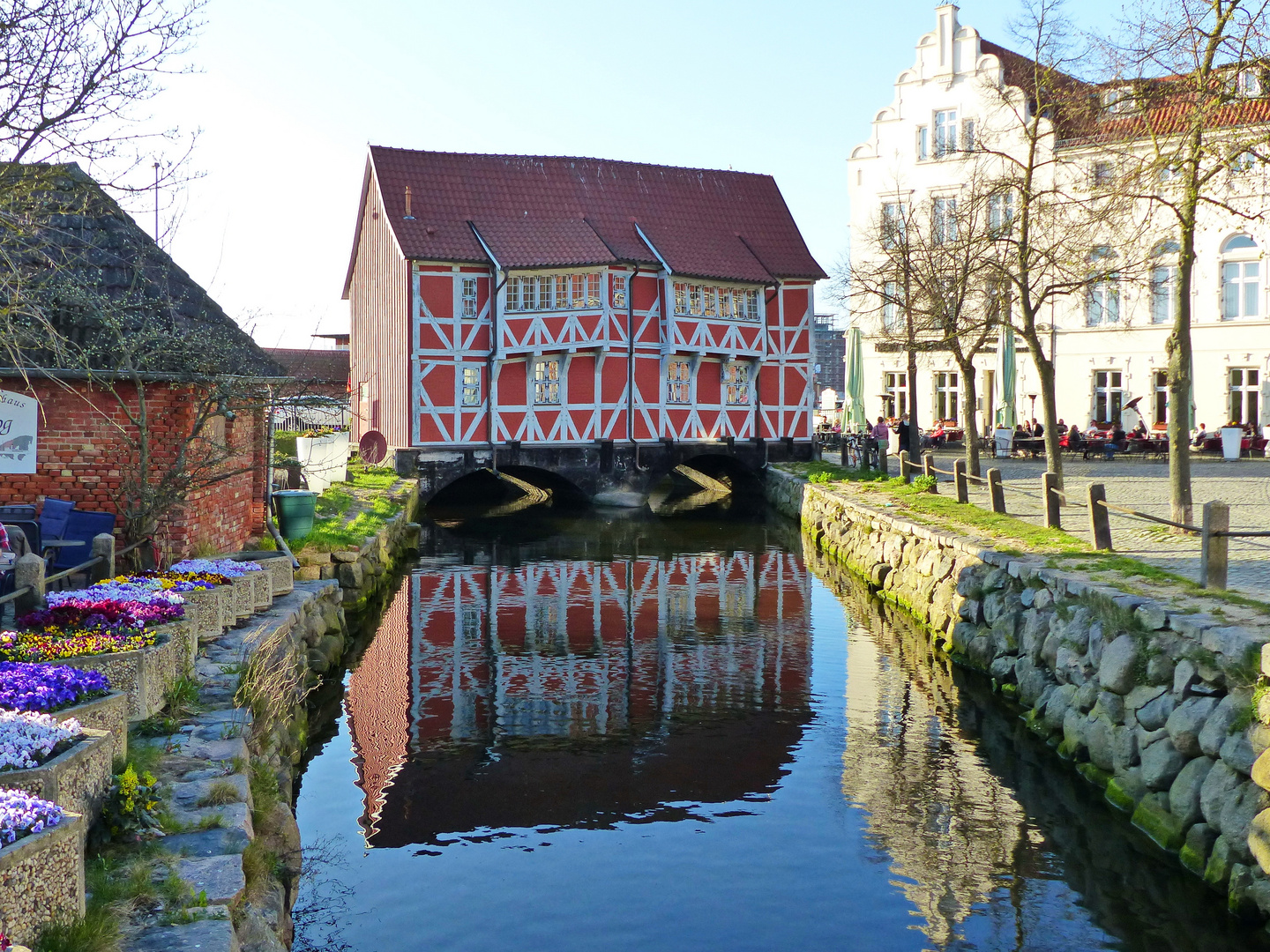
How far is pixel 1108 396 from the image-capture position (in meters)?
36.6

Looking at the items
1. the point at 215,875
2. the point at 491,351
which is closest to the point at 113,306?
the point at 215,875

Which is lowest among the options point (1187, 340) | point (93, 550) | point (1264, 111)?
point (93, 550)

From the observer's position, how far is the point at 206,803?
5785mm

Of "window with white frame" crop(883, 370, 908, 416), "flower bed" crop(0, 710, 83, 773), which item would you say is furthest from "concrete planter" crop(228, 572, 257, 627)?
"window with white frame" crop(883, 370, 908, 416)

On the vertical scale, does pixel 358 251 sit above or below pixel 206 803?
above

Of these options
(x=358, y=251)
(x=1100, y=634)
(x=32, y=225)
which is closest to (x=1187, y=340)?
(x=1100, y=634)

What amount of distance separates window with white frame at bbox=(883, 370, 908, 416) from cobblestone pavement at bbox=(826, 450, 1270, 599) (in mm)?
6399

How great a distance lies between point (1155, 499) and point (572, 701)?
1099 cm

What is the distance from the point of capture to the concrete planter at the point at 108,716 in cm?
559

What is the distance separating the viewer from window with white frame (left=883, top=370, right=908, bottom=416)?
4009 cm

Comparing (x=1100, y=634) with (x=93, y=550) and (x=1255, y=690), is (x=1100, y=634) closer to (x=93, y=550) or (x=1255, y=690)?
(x=1255, y=690)

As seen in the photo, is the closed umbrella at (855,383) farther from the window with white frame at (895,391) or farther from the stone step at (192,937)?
the stone step at (192,937)

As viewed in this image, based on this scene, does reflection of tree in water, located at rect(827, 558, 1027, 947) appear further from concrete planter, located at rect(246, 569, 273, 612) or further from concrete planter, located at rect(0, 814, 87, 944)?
concrete planter, located at rect(246, 569, 273, 612)

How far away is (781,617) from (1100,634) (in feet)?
21.7
